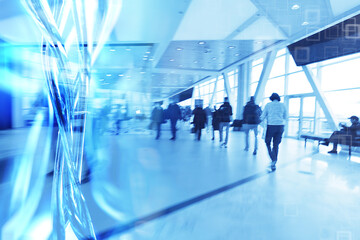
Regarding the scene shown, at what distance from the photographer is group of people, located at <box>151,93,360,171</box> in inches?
148

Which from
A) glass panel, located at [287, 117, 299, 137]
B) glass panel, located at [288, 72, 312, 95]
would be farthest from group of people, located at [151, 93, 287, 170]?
glass panel, located at [288, 72, 312, 95]

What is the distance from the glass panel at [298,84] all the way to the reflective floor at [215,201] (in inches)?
216

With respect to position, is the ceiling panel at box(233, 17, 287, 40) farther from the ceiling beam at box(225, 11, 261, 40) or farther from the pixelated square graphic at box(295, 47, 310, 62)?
the pixelated square graphic at box(295, 47, 310, 62)

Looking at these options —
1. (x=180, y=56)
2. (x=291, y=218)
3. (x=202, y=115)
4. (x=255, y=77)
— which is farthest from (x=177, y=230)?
(x=255, y=77)

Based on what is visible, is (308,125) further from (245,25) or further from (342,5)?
(245,25)

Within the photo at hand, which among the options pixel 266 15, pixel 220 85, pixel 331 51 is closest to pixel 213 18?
pixel 266 15

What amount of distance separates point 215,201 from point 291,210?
84cm

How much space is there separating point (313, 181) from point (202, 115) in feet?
15.6

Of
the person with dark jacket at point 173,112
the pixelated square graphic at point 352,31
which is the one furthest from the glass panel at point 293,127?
the person with dark jacket at point 173,112

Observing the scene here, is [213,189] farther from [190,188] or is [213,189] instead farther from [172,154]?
[172,154]

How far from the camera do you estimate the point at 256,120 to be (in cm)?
520

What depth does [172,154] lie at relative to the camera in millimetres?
5020

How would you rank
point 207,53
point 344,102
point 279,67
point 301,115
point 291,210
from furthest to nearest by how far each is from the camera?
point 279,67, point 207,53, point 301,115, point 344,102, point 291,210

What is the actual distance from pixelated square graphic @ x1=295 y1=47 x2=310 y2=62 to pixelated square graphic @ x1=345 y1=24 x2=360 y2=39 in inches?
53.9
